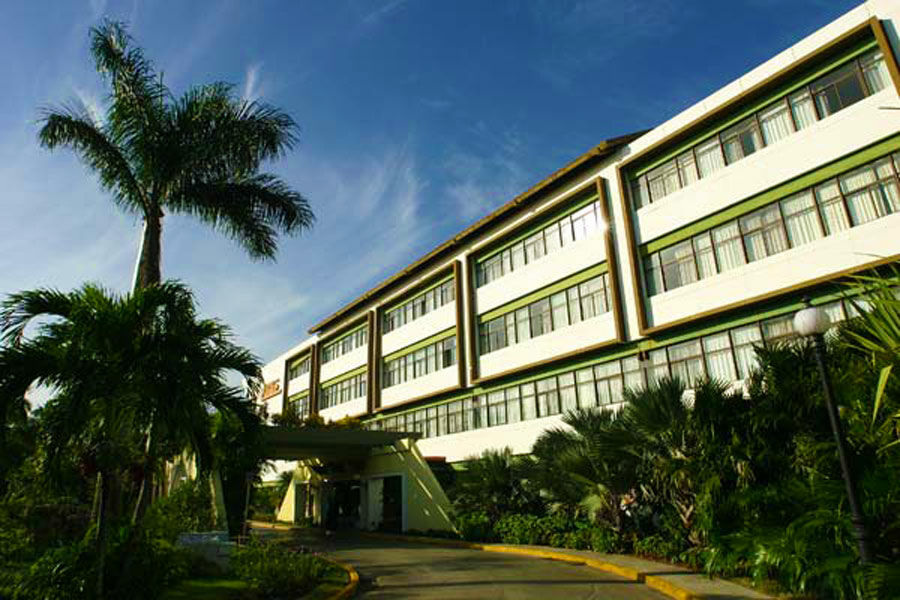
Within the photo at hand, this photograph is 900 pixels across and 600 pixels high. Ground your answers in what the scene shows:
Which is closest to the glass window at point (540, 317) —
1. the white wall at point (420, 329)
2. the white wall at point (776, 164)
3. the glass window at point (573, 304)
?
the glass window at point (573, 304)

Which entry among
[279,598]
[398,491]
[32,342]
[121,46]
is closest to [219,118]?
[121,46]

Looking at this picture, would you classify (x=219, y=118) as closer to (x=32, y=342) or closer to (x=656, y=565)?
(x=32, y=342)

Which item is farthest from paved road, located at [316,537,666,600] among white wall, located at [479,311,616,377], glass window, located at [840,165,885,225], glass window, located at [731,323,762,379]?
glass window, located at [840,165,885,225]

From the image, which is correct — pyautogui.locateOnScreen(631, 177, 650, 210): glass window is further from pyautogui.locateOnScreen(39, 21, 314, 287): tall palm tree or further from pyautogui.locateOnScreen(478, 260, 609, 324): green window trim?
pyautogui.locateOnScreen(39, 21, 314, 287): tall palm tree

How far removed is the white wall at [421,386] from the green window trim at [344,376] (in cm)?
397

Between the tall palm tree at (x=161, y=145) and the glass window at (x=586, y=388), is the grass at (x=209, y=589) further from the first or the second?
the glass window at (x=586, y=388)

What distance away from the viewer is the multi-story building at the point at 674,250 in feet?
56.2

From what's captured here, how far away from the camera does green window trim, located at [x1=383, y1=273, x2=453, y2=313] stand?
118ft

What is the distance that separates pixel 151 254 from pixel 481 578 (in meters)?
11.5

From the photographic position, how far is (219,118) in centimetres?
1645

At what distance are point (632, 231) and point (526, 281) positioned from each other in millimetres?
6698

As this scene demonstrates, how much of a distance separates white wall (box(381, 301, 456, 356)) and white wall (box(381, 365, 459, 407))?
2.49 m

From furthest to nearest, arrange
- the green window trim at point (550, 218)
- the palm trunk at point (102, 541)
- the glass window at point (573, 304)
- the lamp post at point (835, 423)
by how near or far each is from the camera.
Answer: the green window trim at point (550, 218) → the glass window at point (573, 304) → the palm trunk at point (102, 541) → the lamp post at point (835, 423)

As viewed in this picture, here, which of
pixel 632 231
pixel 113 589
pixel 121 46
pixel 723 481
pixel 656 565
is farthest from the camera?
pixel 632 231
